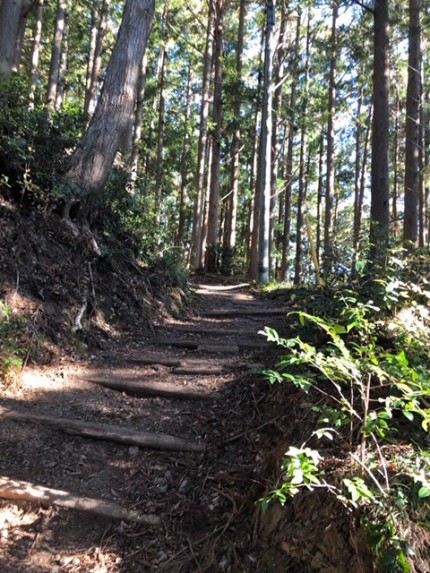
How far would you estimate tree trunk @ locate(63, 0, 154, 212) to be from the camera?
6258 millimetres

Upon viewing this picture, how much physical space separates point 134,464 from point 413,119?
12068 millimetres

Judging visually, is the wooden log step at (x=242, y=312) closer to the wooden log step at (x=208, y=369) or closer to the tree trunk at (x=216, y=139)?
the wooden log step at (x=208, y=369)

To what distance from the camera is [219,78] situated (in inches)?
637

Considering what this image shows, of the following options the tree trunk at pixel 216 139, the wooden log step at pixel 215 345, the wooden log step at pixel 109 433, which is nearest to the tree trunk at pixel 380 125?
the wooden log step at pixel 215 345

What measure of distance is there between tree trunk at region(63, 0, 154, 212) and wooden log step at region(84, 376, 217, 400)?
2868 mm

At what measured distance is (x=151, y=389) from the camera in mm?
4234

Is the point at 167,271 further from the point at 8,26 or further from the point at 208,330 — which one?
the point at 8,26

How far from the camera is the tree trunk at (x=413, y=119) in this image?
1125cm

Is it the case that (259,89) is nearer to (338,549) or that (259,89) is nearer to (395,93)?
(395,93)

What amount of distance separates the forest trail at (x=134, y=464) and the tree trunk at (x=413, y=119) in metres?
8.44

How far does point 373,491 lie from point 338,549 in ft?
0.98

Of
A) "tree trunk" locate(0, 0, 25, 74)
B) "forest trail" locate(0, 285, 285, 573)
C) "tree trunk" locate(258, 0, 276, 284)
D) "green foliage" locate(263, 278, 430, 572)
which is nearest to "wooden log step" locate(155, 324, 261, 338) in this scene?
"forest trail" locate(0, 285, 285, 573)

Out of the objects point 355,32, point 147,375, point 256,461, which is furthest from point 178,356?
point 355,32

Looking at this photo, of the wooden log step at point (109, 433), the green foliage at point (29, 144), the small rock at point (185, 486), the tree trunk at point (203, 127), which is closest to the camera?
the small rock at point (185, 486)
